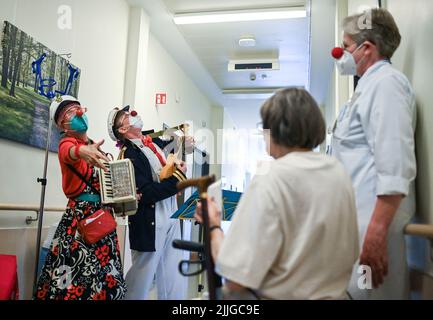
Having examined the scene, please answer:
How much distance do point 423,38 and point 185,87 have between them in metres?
4.57

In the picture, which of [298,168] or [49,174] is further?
[49,174]

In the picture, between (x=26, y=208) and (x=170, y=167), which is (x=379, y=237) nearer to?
(x=170, y=167)

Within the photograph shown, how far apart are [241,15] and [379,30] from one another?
2.90 meters

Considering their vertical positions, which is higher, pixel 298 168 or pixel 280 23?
pixel 280 23

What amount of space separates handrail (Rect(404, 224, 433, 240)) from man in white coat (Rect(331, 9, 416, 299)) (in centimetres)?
4

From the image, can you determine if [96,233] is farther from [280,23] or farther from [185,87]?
[185,87]

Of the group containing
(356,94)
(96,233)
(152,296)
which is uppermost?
(356,94)

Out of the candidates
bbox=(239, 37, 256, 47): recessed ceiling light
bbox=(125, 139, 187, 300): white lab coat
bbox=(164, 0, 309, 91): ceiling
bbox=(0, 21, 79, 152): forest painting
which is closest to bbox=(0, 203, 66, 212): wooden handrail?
bbox=(0, 21, 79, 152): forest painting

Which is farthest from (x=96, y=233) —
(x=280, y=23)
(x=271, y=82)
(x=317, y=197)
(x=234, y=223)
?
(x=271, y=82)

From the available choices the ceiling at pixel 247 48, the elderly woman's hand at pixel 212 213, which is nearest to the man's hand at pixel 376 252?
the elderly woman's hand at pixel 212 213

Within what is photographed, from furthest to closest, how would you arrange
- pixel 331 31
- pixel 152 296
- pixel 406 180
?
pixel 331 31
pixel 152 296
pixel 406 180

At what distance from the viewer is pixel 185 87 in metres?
5.73

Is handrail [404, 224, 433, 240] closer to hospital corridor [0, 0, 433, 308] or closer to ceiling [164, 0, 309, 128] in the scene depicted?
hospital corridor [0, 0, 433, 308]

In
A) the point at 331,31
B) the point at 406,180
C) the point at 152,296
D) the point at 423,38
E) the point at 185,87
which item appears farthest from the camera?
the point at 185,87
